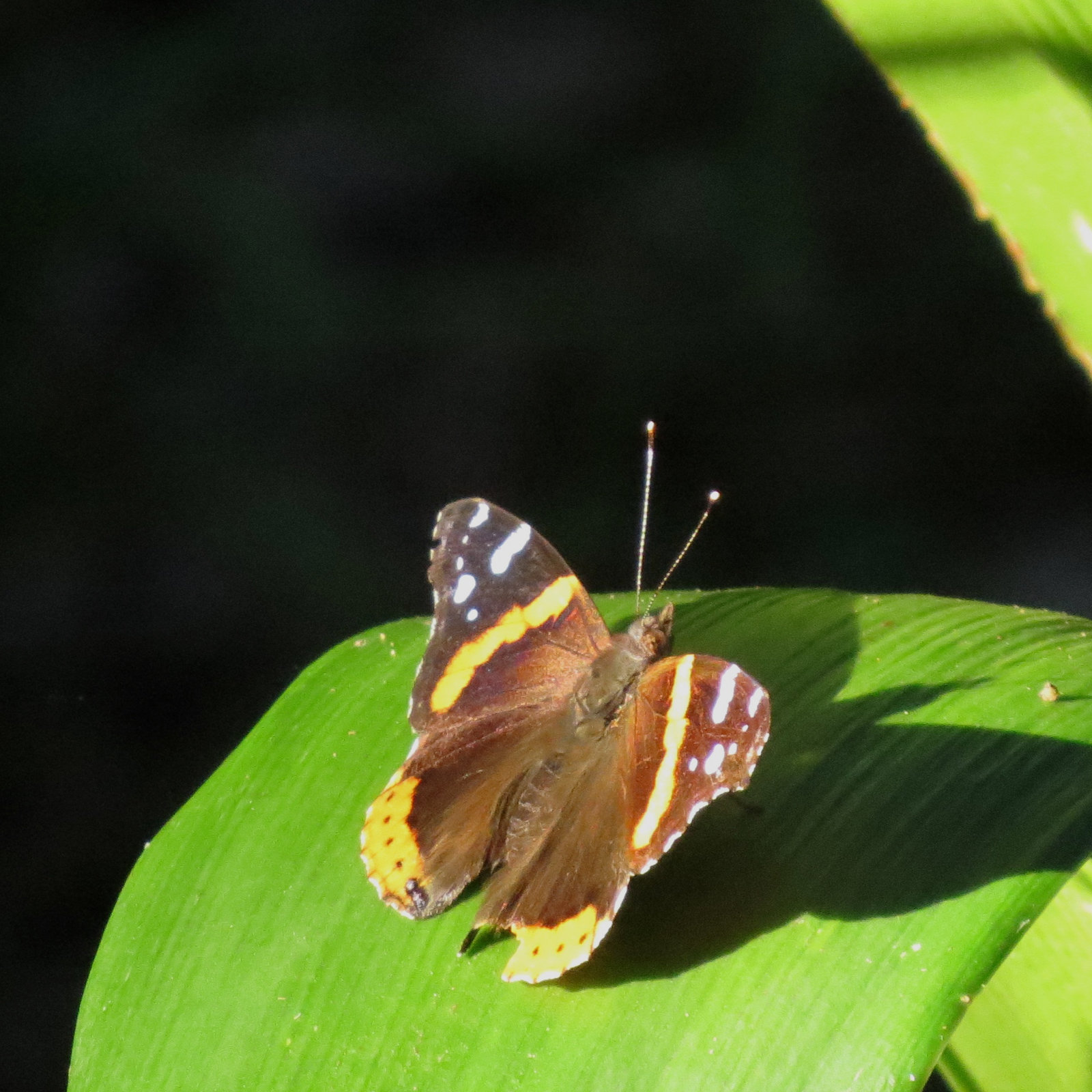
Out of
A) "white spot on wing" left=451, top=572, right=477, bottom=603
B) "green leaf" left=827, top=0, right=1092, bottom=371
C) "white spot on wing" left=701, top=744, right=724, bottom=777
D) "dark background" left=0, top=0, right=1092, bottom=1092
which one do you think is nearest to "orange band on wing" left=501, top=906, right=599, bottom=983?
"white spot on wing" left=701, top=744, right=724, bottom=777

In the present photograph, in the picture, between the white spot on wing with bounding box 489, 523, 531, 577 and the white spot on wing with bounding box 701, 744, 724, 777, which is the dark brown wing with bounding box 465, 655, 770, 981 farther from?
the white spot on wing with bounding box 489, 523, 531, 577

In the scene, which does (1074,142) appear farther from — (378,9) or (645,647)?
(378,9)

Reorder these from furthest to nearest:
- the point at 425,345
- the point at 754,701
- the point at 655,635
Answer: the point at 425,345 → the point at 655,635 → the point at 754,701

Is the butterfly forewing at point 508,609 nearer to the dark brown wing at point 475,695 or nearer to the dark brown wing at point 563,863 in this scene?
the dark brown wing at point 475,695

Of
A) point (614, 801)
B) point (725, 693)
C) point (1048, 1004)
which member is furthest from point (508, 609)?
point (1048, 1004)

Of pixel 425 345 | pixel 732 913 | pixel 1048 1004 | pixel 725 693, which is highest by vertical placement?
pixel 425 345

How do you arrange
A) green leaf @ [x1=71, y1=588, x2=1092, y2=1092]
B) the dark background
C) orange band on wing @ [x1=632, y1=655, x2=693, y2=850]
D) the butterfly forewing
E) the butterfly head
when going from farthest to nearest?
1. the dark background
2. the butterfly forewing
3. the butterfly head
4. orange band on wing @ [x1=632, y1=655, x2=693, y2=850]
5. green leaf @ [x1=71, y1=588, x2=1092, y2=1092]

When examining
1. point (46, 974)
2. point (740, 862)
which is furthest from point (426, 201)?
point (740, 862)

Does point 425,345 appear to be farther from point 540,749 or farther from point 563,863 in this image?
point 563,863
